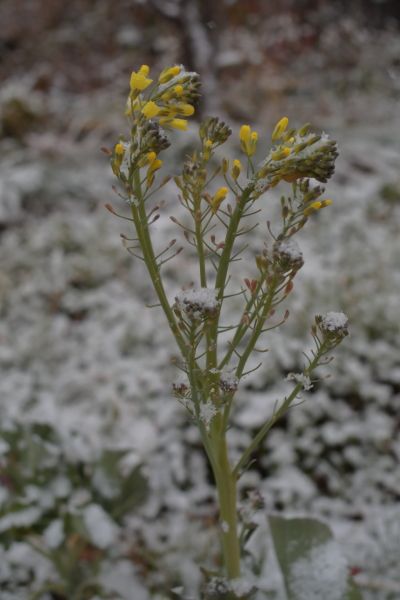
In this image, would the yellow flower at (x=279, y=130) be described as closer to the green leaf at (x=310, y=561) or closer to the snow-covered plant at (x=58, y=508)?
the green leaf at (x=310, y=561)

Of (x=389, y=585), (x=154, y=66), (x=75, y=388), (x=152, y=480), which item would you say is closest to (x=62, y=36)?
(x=154, y=66)

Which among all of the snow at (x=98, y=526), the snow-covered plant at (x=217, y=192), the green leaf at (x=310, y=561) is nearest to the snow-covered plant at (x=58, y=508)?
the snow at (x=98, y=526)

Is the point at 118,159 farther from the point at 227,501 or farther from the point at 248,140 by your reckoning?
the point at 227,501

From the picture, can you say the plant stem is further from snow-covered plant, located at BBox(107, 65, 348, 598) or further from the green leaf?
the green leaf

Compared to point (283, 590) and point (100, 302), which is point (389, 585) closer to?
point (283, 590)

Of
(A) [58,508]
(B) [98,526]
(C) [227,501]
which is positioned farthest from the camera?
(A) [58,508]

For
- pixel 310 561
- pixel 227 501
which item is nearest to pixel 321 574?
pixel 310 561
